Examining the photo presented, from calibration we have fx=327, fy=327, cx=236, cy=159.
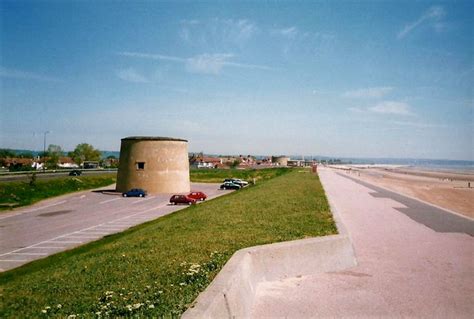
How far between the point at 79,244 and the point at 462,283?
1736 cm

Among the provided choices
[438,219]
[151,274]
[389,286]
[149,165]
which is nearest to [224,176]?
[149,165]

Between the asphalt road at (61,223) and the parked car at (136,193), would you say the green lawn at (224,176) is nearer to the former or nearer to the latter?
the parked car at (136,193)

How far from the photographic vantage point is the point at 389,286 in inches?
295

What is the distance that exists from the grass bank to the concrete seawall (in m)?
32.8

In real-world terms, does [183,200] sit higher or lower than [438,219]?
lower

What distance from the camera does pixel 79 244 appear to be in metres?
17.9

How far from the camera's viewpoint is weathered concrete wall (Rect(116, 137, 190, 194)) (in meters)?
46.0

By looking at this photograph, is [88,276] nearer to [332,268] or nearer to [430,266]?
[332,268]

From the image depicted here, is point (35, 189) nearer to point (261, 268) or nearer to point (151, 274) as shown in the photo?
point (151, 274)

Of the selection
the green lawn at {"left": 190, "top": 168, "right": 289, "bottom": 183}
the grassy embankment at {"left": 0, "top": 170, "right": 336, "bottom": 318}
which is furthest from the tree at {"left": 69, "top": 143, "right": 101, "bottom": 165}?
the grassy embankment at {"left": 0, "top": 170, "right": 336, "bottom": 318}

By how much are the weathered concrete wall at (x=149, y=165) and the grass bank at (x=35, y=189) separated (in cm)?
767

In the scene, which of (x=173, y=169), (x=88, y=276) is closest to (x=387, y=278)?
(x=88, y=276)

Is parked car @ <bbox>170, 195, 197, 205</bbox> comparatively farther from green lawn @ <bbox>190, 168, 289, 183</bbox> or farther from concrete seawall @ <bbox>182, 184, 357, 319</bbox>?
green lawn @ <bbox>190, 168, 289, 183</bbox>

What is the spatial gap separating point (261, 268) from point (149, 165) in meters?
40.6
